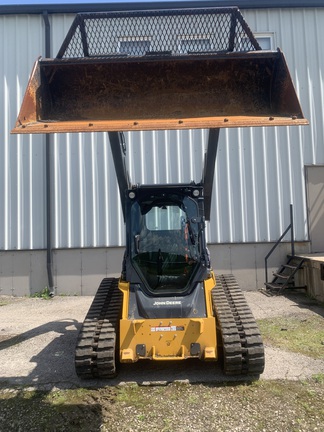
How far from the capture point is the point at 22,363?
5.23 m

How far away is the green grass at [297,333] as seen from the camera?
218 inches

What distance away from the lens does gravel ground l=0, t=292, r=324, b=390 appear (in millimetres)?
4566

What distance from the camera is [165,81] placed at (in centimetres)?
411

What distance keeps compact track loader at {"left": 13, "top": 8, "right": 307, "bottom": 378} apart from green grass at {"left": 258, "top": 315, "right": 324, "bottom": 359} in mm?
1327

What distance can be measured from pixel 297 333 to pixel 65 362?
12.1 feet

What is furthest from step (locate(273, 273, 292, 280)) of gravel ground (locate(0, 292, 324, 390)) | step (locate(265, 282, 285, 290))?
gravel ground (locate(0, 292, 324, 390))

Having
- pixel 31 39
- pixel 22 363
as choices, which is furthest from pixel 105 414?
pixel 31 39

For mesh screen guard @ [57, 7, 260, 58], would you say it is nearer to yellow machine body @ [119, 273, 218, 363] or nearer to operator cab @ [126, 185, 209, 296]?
operator cab @ [126, 185, 209, 296]

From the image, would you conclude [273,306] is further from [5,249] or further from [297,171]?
[5,249]

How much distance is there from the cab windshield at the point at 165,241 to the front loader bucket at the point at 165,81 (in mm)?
1263

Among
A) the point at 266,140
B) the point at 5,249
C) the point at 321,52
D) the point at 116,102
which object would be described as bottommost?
the point at 5,249

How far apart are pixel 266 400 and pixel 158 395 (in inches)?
44.6

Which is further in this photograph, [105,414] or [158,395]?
[158,395]

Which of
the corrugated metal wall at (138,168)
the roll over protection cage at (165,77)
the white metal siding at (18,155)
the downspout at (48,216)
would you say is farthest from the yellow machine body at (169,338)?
the white metal siding at (18,155)
